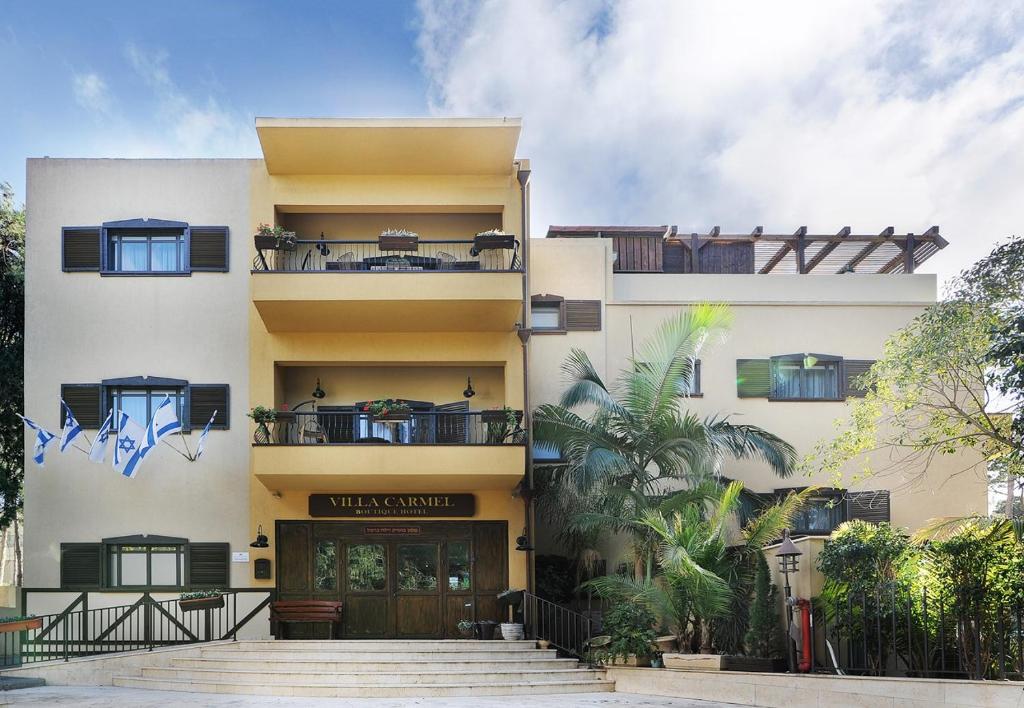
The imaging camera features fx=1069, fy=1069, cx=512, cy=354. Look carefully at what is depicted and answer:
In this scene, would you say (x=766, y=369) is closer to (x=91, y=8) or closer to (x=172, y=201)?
(x=172, y=201)

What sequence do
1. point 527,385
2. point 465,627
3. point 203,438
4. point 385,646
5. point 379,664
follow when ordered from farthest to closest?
1. point 527,385
2. point 203,438
3. point 465,627
4. point 385,646
5. point 379,664

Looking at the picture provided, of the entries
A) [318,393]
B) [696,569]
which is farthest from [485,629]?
[318,393]

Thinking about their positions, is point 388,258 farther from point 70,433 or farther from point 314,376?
point 70,433

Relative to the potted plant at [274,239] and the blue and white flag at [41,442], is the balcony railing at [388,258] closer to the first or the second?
the potted plant at [274,239]

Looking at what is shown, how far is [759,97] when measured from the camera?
2252 centimetres

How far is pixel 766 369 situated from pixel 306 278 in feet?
31.3

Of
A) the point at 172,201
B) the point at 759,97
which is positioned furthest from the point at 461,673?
the point at 759,97

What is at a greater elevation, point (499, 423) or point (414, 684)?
point (499, 423)

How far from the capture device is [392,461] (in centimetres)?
1916

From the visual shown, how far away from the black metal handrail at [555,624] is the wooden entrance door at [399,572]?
0.90 metres

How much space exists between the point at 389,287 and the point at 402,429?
2931 mm

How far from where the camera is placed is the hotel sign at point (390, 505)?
20438 mm

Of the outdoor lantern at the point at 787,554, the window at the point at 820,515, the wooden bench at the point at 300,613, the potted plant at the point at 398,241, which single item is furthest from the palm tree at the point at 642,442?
the wooden bench at the point at 300,613

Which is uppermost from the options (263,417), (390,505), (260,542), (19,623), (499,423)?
(263,417)
